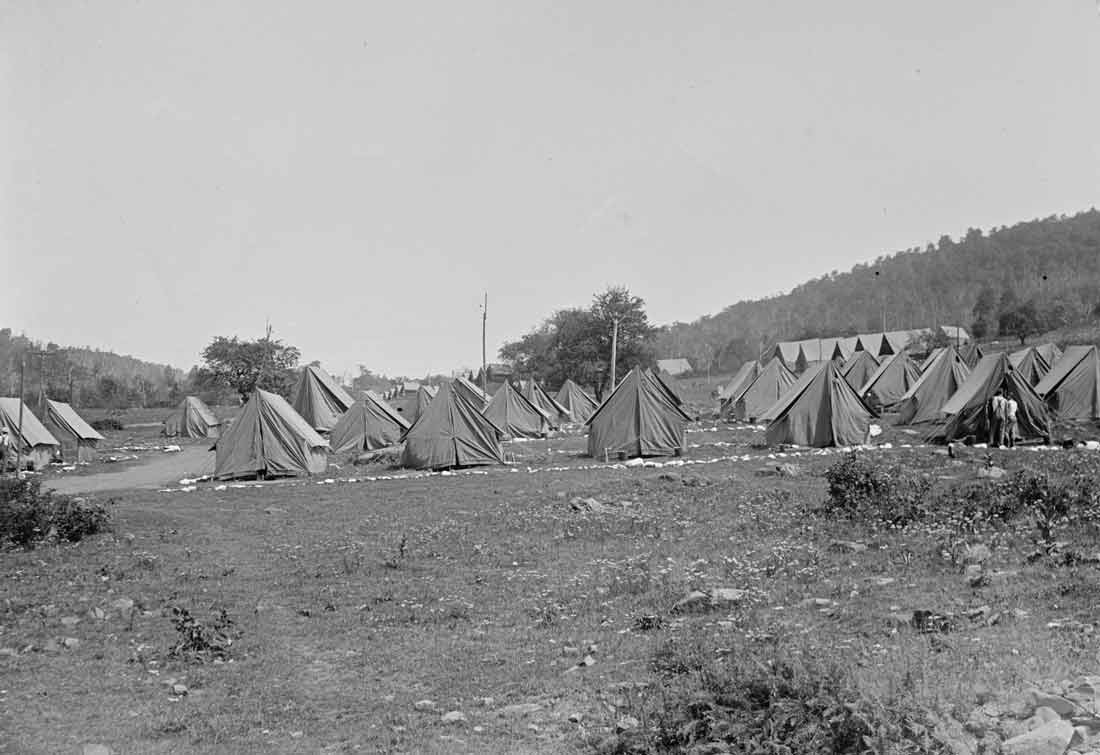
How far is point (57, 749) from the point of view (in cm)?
703

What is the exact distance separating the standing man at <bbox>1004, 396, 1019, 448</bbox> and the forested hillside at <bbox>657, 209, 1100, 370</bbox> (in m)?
88.2

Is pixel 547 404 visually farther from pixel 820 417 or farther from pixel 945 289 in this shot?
pixel 945 289

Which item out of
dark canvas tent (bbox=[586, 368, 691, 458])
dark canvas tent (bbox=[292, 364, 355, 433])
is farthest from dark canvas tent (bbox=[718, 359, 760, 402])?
dark canvas tent (bbox=[586, 368, 691, 458])

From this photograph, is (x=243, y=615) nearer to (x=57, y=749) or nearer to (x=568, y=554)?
(x=57, y=749)

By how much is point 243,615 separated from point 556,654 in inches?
175

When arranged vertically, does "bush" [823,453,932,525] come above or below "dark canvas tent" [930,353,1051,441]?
below

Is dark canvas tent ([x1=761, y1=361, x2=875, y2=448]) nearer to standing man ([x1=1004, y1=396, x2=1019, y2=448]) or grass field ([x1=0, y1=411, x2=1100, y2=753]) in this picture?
standing man ([x1=1004, y1=396, x2=1019, y2=448])

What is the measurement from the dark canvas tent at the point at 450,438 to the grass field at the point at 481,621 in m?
10.6

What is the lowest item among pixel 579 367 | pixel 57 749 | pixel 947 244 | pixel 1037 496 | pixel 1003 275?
pixel 57 749

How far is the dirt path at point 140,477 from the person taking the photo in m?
27.0

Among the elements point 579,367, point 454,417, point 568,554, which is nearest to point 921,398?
point 454,417

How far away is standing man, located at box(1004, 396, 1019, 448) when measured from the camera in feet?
82.9

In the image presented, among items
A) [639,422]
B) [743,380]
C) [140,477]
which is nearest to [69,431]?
[140,477]

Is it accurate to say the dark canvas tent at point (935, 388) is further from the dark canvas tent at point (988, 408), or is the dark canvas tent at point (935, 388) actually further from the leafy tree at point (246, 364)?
the leafy tree at point (246, 364)
